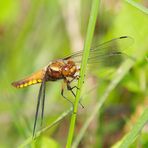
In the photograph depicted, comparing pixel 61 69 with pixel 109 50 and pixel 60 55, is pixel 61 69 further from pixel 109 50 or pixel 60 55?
pixel 60 55

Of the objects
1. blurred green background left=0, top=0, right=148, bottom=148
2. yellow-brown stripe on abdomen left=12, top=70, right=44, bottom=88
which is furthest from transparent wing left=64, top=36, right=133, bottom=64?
yellow-brown stripe on abdomen left=12, top=70, right=44, bottom=88

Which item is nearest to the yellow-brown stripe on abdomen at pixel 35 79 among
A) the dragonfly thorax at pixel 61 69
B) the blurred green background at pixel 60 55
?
the dragonfly thorax at pixel 61 69

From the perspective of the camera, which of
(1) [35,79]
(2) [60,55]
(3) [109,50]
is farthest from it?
(2) [60,55]

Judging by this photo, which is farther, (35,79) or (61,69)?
(35,79)

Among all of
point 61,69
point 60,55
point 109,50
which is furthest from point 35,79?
point 60,55

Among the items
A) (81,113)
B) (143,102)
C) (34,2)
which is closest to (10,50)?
(34,2)

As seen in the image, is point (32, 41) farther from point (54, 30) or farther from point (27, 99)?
point (27, 99)
